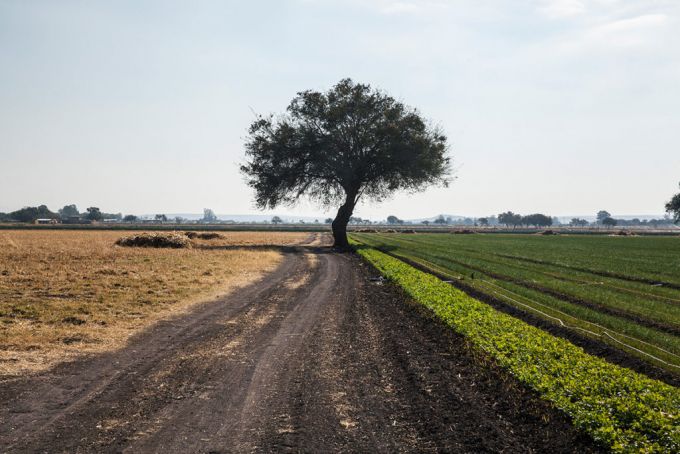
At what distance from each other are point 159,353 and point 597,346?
1052cm

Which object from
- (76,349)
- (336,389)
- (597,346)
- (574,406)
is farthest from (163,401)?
(597,346)

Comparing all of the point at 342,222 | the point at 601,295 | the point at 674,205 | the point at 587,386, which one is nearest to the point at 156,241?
the point at 342,222

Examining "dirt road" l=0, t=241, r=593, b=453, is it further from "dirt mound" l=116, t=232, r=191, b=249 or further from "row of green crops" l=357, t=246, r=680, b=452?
"dirt mound" l=116, t=232, r=191, b=249

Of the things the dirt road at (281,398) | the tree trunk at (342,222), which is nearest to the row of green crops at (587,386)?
the dirt road at (281,398)

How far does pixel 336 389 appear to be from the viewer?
353 inches

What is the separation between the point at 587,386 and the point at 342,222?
1837 inches

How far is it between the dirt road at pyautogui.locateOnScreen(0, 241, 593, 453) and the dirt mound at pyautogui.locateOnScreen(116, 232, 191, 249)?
31626 mm

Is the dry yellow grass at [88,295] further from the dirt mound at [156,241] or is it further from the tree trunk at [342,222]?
the tree trunk at [342,222]

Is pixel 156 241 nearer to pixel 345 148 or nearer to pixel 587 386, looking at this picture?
pixel 345 148

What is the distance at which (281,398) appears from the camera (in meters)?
8.47

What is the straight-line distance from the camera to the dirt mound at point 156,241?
4381 cm

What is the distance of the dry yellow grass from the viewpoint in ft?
38.8

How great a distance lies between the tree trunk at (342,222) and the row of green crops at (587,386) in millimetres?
39765

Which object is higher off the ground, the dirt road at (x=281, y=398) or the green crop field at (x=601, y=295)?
the green crop field at (x=601, y=295)
